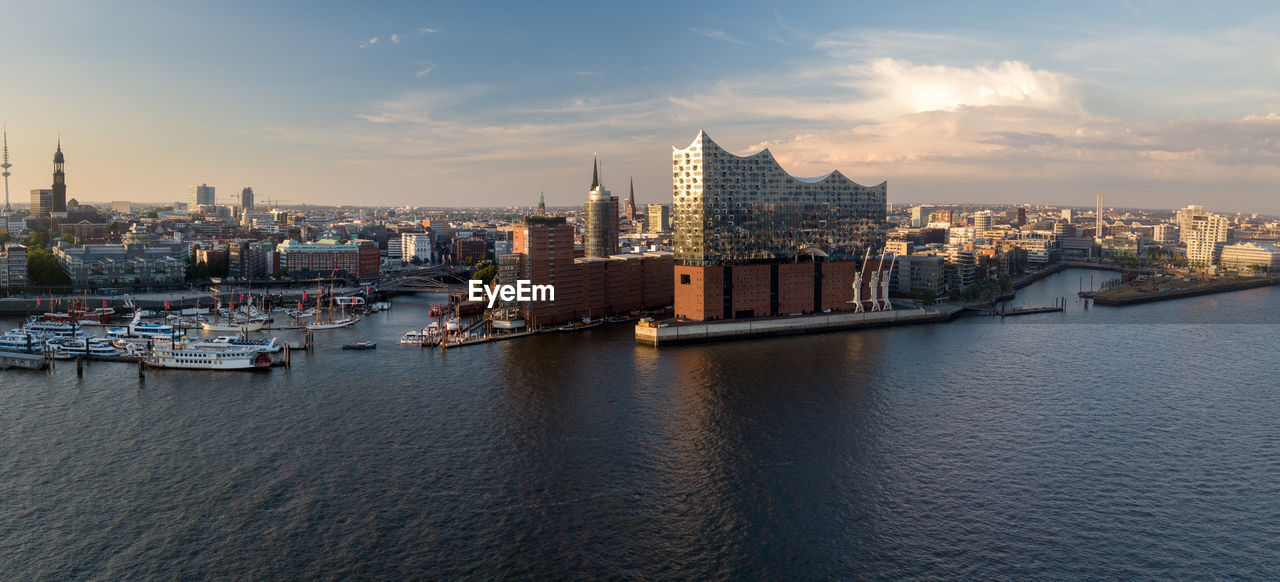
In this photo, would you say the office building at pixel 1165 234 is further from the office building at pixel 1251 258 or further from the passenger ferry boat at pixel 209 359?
the passenger ferry boat at pixel 209 359

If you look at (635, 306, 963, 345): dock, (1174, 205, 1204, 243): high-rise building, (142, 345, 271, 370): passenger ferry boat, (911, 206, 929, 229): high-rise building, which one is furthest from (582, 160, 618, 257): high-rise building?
(911, 206, 929, 229): high-rise building

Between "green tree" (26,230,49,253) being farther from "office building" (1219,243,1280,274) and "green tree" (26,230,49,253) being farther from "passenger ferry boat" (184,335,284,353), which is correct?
"office building" (1219,243,1280,274)

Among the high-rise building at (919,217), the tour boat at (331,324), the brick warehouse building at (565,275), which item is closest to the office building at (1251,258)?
the brick warehouse building at (565,275)

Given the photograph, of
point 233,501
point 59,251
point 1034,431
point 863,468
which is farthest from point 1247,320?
point 59,251

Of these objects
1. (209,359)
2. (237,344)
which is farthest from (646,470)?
(237,344)

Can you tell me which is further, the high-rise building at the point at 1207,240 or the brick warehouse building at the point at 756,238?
the high-rise building at the point at 1207,240

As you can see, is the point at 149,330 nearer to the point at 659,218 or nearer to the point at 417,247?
the point at 417,247
